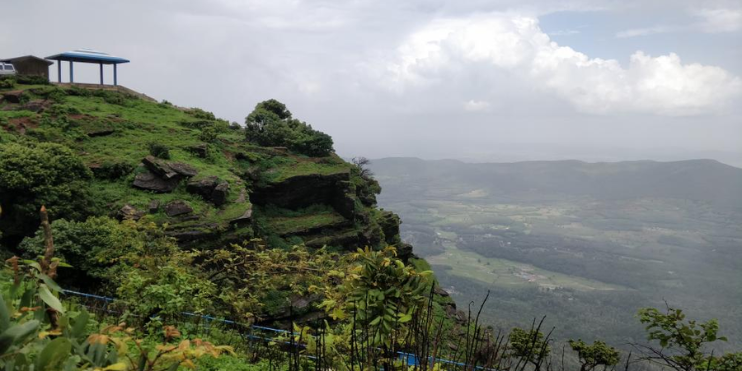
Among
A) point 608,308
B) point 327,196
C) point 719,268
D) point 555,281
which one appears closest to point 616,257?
point 719,268

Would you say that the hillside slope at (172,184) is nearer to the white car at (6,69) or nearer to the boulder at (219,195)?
the boulder at (219,195)

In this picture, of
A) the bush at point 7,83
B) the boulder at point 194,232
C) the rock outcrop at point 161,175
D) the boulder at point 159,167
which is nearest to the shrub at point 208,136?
the rock outcrop at point 161,175

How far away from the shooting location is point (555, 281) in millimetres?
126188

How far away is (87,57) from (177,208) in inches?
890

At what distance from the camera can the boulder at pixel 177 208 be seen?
14.6m

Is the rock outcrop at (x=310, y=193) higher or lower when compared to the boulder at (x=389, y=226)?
higher

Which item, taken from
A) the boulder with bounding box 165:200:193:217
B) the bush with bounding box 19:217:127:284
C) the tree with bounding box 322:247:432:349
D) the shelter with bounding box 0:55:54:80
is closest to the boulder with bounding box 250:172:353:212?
the boulder with bounding box 165:200:193:217

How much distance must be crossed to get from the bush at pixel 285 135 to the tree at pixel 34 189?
1039 cm

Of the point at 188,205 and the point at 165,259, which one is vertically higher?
the point at 188,205

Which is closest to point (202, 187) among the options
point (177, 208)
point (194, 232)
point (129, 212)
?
point (177, 208)

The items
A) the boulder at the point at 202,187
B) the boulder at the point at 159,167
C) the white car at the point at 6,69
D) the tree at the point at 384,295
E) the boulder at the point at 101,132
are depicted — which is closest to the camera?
the tree at the point at 384,295

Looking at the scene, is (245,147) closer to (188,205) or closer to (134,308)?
(188,205)

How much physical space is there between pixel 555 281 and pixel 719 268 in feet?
203

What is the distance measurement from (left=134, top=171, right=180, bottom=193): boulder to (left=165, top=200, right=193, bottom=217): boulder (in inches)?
41.6
